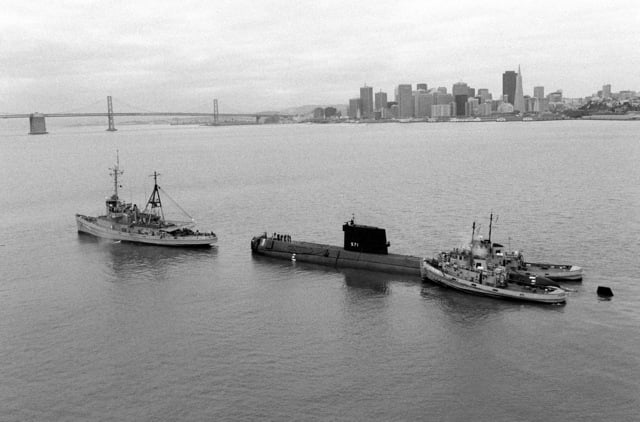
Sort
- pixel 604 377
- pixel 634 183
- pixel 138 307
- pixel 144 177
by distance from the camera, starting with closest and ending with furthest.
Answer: pixel 604 377 < pixel 138 307 < pixel 634 183 < pixel 144 177

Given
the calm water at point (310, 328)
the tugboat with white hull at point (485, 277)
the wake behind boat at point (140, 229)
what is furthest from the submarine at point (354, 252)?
the wake behind boat at point (140, 229)

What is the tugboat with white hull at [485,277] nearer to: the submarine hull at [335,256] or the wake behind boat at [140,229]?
the submarine hull at [335,256]

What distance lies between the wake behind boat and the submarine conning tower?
39.0ft

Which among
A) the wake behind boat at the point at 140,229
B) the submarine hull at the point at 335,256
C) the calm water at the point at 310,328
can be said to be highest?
the wake behind boat at the point at 140,229

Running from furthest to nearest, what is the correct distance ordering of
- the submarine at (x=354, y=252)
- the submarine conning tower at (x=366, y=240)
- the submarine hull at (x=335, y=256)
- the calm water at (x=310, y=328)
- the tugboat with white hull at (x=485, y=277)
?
the submarine conning tower at (x=366, y=240) < the submarine at (x=354, y=252) < the submarine hull at (x=335, y=256) < the tugboat with white hull at (x=485, y=277) < the calm water at (x=310, y=328)

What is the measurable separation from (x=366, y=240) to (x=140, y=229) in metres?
20.5

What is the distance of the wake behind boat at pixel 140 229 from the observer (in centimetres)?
5347

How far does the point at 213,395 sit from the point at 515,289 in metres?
19.6

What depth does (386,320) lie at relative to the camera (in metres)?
35.6

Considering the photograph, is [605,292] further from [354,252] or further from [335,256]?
[335,256]

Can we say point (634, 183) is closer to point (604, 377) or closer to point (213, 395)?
point (604, 377)

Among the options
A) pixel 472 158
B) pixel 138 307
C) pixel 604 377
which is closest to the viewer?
pixel 604 377

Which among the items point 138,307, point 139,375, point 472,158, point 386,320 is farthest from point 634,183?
point 139,375

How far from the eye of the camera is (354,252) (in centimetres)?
4694
